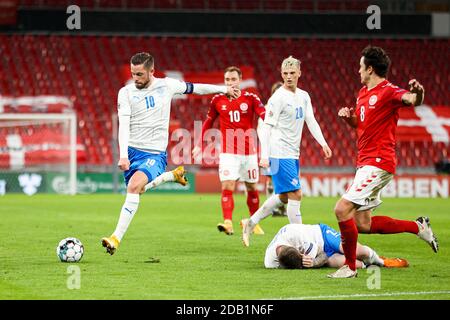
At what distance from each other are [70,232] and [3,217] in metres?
3.18

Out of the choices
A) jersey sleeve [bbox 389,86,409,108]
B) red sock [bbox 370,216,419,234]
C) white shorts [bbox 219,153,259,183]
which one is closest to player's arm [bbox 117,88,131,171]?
red sock [bbox 370,216,419,234]

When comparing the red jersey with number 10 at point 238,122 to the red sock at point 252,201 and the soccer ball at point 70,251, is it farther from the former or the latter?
the soccer ball at point 70,251

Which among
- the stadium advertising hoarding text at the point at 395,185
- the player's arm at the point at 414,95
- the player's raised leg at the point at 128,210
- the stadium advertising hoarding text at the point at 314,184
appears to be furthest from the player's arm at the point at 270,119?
the stadium advertising hoarding text at the point at 395,185

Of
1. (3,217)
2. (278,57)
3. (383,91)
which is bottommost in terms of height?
(3,217)

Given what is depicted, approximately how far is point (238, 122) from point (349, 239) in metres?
5.41

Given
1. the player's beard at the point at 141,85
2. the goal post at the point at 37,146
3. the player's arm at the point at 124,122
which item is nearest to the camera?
the player's arm at the point at 124,122

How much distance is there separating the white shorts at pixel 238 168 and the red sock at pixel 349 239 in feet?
17.0

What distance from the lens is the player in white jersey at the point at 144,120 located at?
997cm

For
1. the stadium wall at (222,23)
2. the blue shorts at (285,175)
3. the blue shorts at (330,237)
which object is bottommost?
the blue shorts at (330,237)

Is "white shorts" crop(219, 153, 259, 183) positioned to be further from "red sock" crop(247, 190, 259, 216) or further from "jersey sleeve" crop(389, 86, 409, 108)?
"jersey sleeve" crop(389, 86, 409, 108)

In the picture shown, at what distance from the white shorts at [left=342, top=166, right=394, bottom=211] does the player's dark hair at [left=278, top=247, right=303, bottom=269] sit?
79 cm
